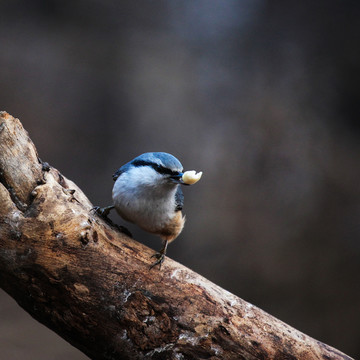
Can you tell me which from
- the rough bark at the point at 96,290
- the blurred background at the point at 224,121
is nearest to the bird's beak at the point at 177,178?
the rough bark at the point at 96,290

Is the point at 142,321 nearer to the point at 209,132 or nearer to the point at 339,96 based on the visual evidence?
the point at 209,132

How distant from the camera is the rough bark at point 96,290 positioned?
152cm

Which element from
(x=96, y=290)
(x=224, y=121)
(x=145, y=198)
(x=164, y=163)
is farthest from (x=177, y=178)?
(x=224, y=121)

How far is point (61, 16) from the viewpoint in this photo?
3.15 m

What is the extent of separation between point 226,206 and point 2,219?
7.56ft

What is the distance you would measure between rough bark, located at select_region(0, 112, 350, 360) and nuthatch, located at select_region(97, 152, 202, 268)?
21 centimetres

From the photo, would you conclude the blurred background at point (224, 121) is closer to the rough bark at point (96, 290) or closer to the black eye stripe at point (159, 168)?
the black eye stripe at point (159, 168)

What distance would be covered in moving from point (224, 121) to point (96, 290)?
2.27 m

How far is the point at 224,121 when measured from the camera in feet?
11.6

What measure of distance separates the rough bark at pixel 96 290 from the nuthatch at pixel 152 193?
207 millimetres

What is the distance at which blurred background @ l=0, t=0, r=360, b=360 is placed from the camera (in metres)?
3.20

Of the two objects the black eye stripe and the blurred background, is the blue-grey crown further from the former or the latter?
the blurred background

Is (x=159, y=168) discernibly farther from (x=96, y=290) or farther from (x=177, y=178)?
(x=96, y=290)

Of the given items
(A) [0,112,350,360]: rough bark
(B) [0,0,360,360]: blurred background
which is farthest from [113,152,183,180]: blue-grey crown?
(B) [0,0,360,360]: blurred background
